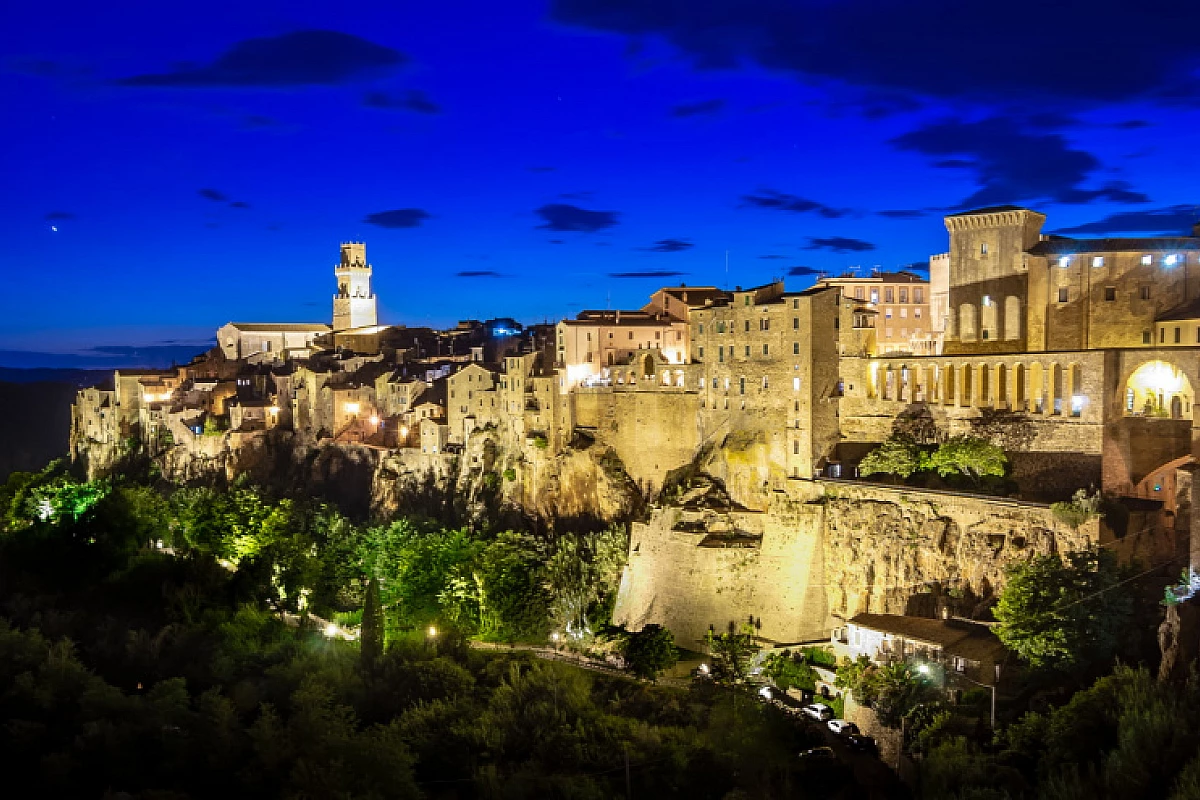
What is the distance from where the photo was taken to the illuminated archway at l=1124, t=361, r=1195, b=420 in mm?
32375

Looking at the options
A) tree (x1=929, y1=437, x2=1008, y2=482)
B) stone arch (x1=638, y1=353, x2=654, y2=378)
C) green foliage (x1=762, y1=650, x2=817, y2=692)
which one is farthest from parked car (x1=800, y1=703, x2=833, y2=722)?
stone arch (x1=638, y1=353, x2=654, y2=378)

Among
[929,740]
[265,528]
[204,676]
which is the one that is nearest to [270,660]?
[204,676]

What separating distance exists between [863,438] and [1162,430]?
33.7 ft

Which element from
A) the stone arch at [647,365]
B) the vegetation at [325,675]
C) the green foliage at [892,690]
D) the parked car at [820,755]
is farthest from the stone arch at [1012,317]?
the parked car at [820,755]

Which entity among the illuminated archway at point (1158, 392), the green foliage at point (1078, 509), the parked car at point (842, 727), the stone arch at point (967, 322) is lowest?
the parked car at point (842, 727)

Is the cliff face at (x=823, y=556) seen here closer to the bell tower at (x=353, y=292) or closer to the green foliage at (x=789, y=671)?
the green foliage at (x=789, y=671)

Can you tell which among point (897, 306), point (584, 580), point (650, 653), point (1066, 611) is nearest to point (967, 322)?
point (897, 306)

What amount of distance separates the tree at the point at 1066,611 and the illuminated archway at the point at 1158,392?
741 cm

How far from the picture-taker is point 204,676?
34.8 m

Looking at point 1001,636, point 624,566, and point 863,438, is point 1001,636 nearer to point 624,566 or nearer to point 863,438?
point 863,438

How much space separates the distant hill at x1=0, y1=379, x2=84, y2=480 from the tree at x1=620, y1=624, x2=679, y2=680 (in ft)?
290

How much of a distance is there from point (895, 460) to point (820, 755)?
11049 millimetres

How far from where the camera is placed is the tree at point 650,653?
1296 inches

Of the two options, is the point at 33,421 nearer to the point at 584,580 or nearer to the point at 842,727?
the point at 584,580
